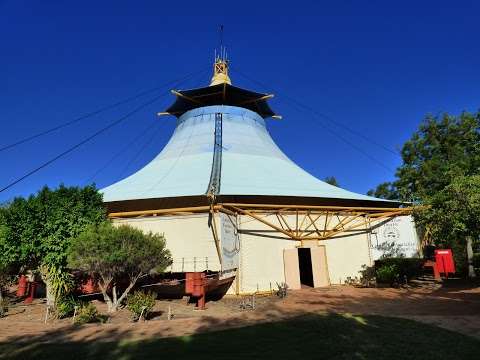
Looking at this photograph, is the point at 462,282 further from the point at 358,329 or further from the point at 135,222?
the point at 135,222

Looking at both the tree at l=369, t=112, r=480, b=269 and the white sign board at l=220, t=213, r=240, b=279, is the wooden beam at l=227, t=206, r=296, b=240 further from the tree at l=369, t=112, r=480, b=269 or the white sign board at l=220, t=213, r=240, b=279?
the tree at l=369, t=112, r=480, b=269

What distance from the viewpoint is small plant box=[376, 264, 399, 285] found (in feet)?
69.3

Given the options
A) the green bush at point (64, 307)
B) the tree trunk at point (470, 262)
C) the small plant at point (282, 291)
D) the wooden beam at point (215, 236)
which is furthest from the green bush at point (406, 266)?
the green bush at point (64, 307)

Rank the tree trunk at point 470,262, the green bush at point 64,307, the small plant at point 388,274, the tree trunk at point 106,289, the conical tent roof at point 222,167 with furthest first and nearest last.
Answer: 1. the tree trunk at point 470,262
2. the conical tent roof at point 222,167
3. the small plant at point 388,274
4. the tree trunk at point 106,289
5. the green bush at point 64,307

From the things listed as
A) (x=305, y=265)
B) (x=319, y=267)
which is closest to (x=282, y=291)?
(x=319, y=267)

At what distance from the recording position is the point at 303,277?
26.6 meters

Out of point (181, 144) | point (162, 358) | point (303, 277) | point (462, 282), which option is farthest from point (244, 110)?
point (162, 358)

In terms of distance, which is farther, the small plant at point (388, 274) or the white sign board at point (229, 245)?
the small plant at point (388, 274)

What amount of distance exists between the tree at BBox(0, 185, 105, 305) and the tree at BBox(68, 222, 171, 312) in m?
0.96

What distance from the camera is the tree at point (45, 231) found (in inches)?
579

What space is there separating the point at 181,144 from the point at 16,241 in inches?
619

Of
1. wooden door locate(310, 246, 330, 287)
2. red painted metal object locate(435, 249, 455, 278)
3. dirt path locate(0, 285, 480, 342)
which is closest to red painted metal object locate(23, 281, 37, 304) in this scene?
dirt path locate(0, 285, 480, 342)

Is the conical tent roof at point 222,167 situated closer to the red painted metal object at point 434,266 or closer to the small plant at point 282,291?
the red painted metal object at point 434,266

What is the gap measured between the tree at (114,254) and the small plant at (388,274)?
43.5ft
